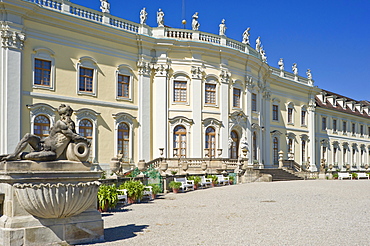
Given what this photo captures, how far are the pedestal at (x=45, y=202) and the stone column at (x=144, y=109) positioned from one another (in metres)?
20.0

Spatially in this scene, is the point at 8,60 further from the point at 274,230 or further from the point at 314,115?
the point at 314,115

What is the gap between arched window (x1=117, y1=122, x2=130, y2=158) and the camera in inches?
1031

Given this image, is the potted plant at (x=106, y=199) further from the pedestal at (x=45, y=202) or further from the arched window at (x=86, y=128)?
the arched window at (x=86, y=128)

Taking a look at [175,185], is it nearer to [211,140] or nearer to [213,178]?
[213,178]

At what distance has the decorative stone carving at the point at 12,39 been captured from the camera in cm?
2092

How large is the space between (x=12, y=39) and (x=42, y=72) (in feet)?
7.64

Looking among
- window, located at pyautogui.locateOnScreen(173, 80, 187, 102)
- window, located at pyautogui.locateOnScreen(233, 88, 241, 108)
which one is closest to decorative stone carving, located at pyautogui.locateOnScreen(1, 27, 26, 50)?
window, located at pyautogui.locateOnScreen(173, 80, 187, 102)

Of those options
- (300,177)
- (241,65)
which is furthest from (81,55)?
(300,177)

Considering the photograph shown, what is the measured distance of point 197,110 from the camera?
1117 inches

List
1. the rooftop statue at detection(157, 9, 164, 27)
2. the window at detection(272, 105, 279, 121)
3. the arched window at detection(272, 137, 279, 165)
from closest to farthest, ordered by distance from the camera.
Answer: the rooftop statue at detection(157, 9, 164, 27) < the arched window at detection(272, 137, 279, 165) < the window at detection(272, 105, 279, 121)

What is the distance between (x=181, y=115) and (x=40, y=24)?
10470mm

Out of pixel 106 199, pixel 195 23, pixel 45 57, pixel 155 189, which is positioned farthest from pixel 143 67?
pixel 106 199

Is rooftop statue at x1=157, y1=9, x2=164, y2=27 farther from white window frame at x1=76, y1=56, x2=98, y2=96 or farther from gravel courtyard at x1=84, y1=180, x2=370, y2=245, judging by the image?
gravel courtyard at x1=84, y1=180, x2=370, y2=245

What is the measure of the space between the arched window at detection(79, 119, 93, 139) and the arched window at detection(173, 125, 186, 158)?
588 cm
